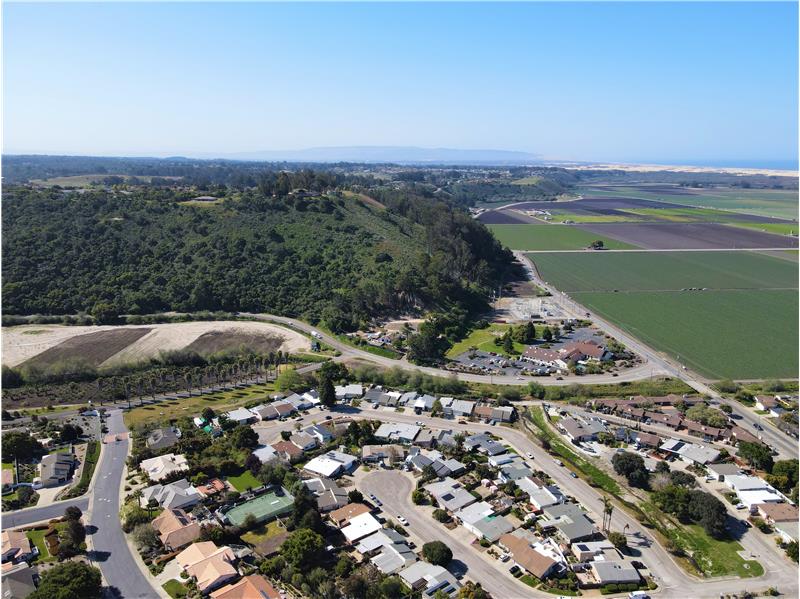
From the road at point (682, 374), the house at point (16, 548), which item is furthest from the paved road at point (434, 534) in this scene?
the road at point (682, 374)

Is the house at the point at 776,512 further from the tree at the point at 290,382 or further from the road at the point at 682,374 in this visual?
the tree at the point at 290,382

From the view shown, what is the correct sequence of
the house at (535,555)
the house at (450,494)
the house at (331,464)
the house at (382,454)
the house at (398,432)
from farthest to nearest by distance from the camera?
the house at (398,432), the house at (382,454), the house at (331,464), the house at (450,494), the house at (535,555)

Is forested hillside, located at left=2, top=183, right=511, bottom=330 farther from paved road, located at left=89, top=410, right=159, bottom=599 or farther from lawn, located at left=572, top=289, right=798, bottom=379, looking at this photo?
paved road, located at left=89, top=410, right=159, bottom=599

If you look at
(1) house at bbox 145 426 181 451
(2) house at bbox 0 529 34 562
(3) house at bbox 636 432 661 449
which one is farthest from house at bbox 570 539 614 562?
(2) house at bbox 0 529 34 562

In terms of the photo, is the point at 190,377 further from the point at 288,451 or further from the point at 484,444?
the point at 484,444

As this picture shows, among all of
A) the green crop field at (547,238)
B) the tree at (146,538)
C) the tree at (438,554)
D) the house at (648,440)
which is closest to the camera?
the tree at (438,554)

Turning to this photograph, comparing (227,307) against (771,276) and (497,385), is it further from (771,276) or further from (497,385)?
(771,276)
